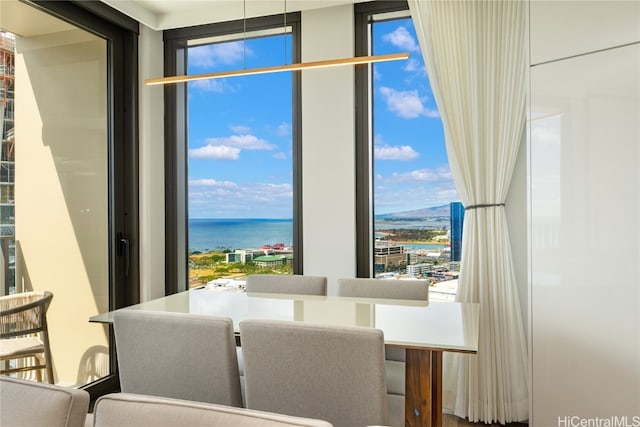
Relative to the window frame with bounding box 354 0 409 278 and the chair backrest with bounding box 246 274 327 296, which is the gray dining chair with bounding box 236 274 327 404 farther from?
the window frame with bounding box 354 0 409 278

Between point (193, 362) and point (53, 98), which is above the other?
point (53, 98)

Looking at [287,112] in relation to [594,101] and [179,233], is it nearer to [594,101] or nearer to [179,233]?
[179,233]

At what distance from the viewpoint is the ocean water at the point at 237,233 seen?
346 centimetres

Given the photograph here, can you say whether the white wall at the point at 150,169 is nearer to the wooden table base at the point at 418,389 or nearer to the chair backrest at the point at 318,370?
the chair backrest at the point at 318,370

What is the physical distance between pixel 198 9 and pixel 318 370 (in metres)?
2.88

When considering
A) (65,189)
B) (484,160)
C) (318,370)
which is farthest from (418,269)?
(65,189)

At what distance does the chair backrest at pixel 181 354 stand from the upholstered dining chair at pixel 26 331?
1.20 meters

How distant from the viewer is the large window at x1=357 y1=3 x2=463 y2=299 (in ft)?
10.1

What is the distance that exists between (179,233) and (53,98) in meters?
1.32

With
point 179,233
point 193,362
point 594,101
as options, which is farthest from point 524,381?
point 179,233

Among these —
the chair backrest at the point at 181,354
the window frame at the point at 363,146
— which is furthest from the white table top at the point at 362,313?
the window frame at the point at 363,146

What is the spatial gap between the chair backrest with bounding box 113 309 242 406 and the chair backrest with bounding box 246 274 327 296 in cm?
100

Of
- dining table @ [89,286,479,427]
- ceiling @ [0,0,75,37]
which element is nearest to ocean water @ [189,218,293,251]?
dining table @ [89,286,479,427]

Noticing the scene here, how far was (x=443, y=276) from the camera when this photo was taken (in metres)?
3.10
